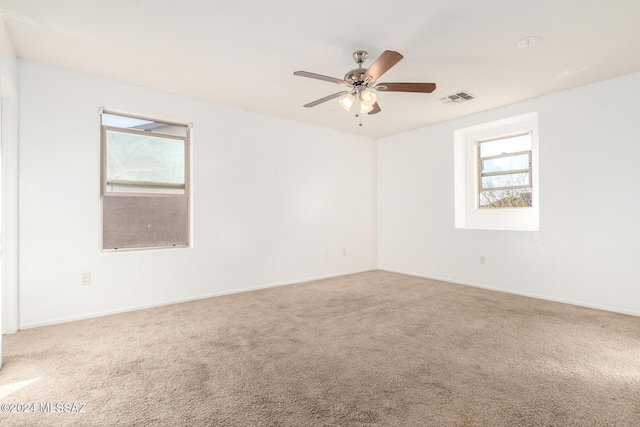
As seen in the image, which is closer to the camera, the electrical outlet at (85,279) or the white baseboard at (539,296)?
the electrical outlet at (85,279)

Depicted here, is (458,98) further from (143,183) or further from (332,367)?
(143,183)

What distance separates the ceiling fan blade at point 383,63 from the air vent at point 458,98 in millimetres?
1790

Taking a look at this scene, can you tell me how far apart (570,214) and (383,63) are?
313cm

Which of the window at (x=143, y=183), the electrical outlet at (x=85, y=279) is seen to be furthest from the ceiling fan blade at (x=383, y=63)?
the electrical outlet at (x=85, y=279)

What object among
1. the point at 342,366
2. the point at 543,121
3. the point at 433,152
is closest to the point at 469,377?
the point at 342,366

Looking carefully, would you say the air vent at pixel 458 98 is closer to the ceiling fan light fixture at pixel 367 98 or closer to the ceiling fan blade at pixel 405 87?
the ceiling fan blade at pixel 405 87

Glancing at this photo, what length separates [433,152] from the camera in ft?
17.4

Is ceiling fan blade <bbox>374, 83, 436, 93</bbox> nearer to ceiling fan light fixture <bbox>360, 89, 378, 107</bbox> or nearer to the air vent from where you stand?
ceiling fan light fixture <bbox>360, 89, 378, 107</bbox>

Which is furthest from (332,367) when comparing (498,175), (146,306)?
(498,175)

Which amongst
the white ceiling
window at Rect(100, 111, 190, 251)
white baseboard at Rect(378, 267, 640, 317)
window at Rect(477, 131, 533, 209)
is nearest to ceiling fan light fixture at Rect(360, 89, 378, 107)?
the white ceiling

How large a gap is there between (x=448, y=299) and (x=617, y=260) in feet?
6.04

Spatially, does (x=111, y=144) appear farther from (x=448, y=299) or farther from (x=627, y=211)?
(x=627, y=211)

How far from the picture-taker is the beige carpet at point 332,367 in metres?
1.70

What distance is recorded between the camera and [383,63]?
247 cm
